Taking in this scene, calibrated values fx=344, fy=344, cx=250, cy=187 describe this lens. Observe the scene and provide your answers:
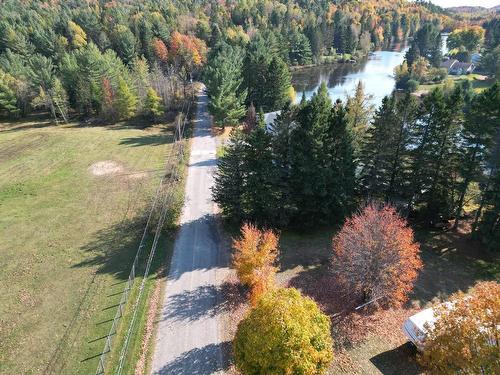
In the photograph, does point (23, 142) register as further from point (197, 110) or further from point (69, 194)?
point (197, 110)

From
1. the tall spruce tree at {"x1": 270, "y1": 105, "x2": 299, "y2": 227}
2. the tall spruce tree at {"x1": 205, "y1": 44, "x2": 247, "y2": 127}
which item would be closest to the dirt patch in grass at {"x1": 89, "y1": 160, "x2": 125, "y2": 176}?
the tall spruce tree at {"x1": 205, "y1": 44, "x2": 247, "y2": 127}

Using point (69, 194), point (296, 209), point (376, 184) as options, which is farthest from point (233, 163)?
point (69, 194)

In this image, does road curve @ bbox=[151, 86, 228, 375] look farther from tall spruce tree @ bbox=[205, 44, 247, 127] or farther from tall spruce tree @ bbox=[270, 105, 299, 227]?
Answer: tall spruce tree @ bbox=[205, 44, 247, 127]

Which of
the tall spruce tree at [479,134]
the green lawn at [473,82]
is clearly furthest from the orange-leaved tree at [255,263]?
the green lawn at [473,82]

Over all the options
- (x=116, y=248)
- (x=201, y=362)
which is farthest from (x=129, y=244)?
(x=201, y=362)

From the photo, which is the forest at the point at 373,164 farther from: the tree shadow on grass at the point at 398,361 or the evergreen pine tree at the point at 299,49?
the evergreen pine tree at the point at 299,49

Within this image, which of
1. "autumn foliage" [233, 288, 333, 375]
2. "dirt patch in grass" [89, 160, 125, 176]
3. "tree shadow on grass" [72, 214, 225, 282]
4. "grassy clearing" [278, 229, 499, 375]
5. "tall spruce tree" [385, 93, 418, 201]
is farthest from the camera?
"dirt patch in grass" [89, 160, 125, 176]
